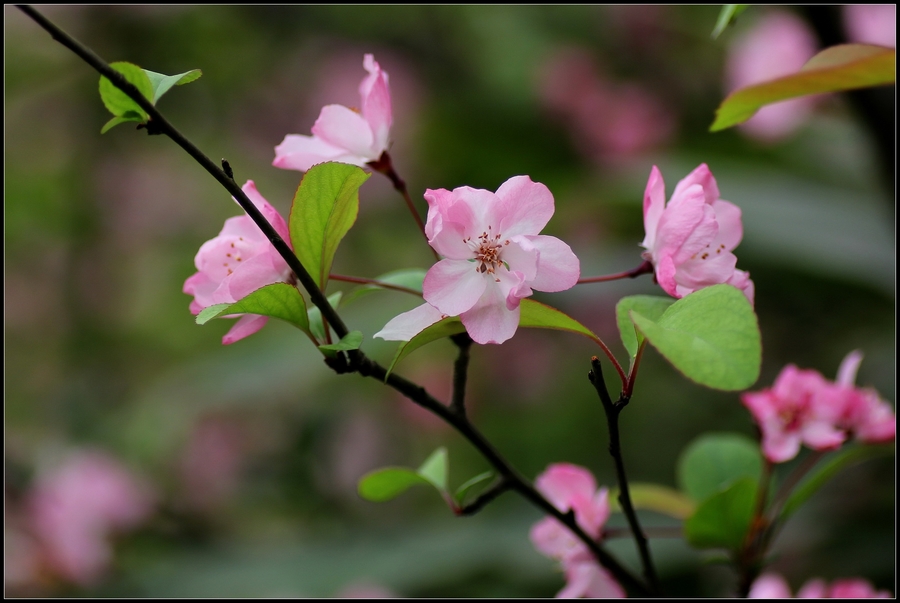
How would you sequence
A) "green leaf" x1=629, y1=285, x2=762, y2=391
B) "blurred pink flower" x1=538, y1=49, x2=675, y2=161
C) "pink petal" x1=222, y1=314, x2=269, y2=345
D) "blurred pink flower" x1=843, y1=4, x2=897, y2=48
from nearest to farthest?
"green leaf" x1=629, y1=285, x2=762, y2=391 → "pink petal" x1=222, y1=314, x2=269, y2=345 → "blurred pink flower" x1=843, y1=4, x2=897, y2=48 → "blurred pink flower" x1=538, y1=49, x2=675, y2=161

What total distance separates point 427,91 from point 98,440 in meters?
1.37

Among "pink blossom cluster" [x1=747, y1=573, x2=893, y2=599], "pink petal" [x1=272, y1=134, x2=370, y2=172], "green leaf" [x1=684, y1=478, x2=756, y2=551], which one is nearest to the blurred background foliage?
"pink blossom cluster" [x1=747, y1=573, x2=893, y2=599]

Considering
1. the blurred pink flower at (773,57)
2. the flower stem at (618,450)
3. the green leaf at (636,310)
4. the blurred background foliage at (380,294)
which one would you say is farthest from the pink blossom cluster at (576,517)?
the blurred pink flower at (773,57)

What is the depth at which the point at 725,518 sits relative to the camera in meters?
0.46

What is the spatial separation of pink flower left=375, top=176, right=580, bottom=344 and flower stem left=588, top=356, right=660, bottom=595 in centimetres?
4

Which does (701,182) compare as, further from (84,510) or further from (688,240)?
(84,510)

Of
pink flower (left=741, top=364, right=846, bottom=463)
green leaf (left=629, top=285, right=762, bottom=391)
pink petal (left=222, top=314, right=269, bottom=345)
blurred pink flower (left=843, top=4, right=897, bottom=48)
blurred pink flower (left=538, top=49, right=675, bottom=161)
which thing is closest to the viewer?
green leaf (left=629, top=285, right=762, bottom=391)

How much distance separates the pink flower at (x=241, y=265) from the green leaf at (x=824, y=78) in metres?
0.24

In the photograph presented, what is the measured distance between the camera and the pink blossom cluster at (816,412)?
1.60 ft

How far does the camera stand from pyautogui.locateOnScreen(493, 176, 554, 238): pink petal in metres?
0.35

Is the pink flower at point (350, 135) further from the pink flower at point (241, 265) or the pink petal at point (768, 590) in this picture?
the pink petal at point (768, 590)

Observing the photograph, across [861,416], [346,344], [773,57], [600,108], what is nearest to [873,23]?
[773,57]

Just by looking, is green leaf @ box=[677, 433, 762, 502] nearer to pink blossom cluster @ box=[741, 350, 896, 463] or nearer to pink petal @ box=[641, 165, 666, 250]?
pink blossom cluster @ box=[741, 350, 896, 463]

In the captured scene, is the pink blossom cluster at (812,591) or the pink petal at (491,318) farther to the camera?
the pink blossom cluster at (812,591)
